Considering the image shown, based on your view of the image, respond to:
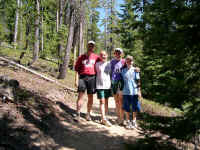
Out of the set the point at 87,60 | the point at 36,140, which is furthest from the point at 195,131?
the point at 87,60

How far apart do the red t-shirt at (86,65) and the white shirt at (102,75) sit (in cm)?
15

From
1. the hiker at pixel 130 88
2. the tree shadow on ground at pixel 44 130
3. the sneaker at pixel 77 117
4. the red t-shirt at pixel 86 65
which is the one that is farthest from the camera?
the sneaker at pixel 77 117

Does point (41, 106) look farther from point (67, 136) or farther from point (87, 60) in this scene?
point (87, 60)

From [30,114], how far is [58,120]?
907mm

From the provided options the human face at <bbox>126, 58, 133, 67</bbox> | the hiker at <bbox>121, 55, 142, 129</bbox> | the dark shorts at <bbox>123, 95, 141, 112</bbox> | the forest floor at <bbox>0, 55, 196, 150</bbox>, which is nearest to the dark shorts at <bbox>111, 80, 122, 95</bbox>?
the hiker at <bbox>121, 55, 142, 129</bbox>

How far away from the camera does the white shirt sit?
17.3 feet

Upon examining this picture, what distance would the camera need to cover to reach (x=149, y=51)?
3146 mm

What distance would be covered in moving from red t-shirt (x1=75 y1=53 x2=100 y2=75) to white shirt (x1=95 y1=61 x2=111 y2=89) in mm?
152

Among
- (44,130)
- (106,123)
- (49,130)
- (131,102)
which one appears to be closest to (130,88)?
(131,102)

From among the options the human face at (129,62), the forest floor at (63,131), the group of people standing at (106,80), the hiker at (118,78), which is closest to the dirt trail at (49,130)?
the forest floor at (63,131)

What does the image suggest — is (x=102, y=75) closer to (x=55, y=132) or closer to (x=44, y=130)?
(x=55, y=132)

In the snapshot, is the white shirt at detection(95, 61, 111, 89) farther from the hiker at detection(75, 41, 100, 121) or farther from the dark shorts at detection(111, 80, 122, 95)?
the dark shorts at detection(111, 80, 122, 95)

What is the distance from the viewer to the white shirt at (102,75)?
5258mm

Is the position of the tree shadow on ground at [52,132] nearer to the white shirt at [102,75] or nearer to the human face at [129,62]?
the white shirt at [102,75]
